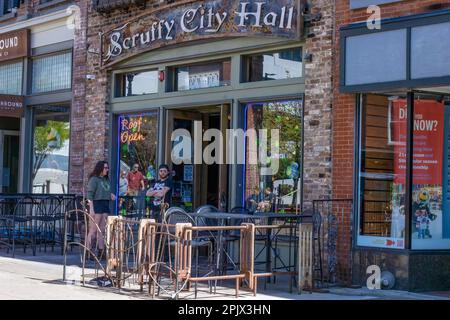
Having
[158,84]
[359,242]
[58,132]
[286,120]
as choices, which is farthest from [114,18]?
[359,242]

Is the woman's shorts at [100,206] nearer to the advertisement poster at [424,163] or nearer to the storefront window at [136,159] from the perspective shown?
the storefront window at [136,159]

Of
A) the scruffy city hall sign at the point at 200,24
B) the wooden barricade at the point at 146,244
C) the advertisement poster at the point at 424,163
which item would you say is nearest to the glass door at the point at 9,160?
the scruffy city hall sign at the point at 200,24

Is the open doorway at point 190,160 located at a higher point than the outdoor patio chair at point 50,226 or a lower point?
higher

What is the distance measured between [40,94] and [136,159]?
3.63 m

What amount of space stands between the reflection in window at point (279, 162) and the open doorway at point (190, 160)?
150 cm

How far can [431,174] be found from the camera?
1093cm

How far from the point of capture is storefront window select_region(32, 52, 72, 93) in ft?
54.1

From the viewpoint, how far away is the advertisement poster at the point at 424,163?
1073 centimetres

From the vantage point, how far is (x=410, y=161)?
34.4 feet

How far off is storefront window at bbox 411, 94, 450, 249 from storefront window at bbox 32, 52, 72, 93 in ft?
27.7

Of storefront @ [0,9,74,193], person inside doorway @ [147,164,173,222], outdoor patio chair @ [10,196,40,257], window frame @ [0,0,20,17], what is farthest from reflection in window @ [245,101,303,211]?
window frame @ [0,0,20,17]

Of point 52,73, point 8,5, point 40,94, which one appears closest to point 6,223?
point 40,94

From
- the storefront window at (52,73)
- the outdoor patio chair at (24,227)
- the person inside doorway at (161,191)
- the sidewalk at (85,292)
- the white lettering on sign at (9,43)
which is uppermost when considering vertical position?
the white lettering on sign at (9,43)

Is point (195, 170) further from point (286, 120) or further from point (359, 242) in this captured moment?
point (359, 242)
